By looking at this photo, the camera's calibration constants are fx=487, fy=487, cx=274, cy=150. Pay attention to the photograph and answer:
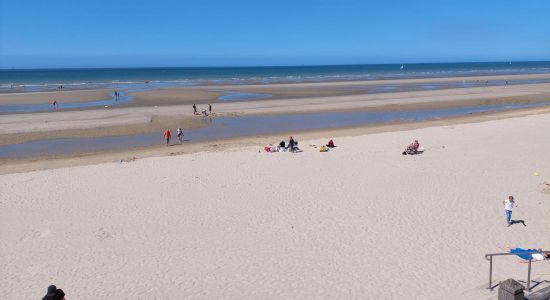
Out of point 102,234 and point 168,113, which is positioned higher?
point 168,113

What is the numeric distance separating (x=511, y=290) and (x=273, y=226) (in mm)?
6538

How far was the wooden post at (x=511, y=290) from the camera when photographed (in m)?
6.82

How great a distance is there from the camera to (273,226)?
12469 millimetres

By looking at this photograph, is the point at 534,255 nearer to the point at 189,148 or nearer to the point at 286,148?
the point at 286,148

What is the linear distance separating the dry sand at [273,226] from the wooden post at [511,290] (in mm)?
1357

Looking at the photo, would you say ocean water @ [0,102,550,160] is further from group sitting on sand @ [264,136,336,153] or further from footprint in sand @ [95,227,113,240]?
footprint in sand @ [95,227,113,240]

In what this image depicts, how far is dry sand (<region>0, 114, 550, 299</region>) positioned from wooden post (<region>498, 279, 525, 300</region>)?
1.36 m

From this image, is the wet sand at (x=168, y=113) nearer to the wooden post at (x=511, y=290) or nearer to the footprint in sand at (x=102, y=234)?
the footprint in sand at (x=102, y=234)

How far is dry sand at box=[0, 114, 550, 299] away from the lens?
9453 millimetres

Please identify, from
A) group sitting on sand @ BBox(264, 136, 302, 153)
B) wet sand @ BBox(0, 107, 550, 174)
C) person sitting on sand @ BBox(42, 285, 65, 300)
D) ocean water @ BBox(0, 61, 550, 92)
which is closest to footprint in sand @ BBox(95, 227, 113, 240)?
person sitting on sand @ BBox(42, 285, 65, 300)

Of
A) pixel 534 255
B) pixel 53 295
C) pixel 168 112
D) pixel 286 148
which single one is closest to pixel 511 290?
pixel 534 255

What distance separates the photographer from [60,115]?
37031 mm

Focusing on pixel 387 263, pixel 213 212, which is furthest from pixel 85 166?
pixel 387 263

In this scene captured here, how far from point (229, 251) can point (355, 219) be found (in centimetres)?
366
